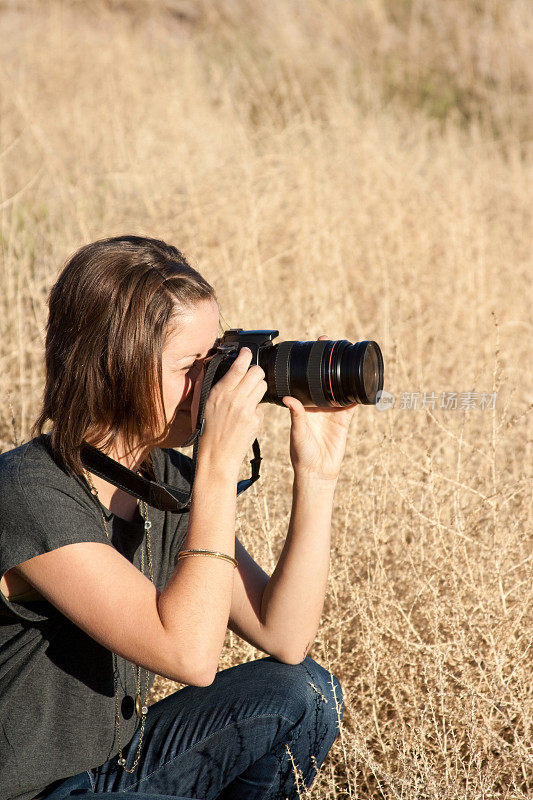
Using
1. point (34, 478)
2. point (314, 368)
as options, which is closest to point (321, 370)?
point (314, 368)

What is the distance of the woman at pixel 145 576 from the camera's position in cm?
123

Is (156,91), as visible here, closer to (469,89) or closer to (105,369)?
(469,89)

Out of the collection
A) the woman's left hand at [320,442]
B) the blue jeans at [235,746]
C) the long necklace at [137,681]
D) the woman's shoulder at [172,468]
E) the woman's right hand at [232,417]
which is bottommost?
the blue jeans at [235,746]

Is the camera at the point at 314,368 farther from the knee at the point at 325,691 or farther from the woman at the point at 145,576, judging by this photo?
the knee at the point at 325,691

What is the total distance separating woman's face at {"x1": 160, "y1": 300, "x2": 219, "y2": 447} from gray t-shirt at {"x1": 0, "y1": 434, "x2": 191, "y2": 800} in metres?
0.19

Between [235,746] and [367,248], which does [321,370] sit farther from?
[367,248]

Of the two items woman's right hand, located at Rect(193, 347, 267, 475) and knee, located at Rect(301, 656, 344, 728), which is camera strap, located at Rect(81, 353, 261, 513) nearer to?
woman's right hand, located at Rect(193, 347, 267, 475)

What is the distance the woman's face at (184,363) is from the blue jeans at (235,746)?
1.69ft

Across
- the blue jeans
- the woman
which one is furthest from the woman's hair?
the blue jeans

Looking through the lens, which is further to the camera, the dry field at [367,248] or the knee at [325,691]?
the dry field at [367,248]

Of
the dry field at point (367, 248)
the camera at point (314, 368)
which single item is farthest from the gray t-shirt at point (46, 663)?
the dry field at point (367, 248)

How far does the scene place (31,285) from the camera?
10.0 feet

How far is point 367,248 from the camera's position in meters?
3.88

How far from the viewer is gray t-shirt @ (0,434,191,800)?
1.25m
